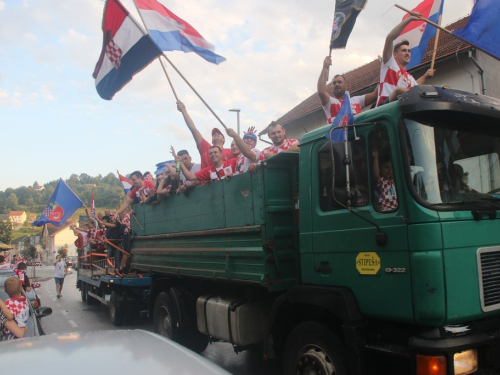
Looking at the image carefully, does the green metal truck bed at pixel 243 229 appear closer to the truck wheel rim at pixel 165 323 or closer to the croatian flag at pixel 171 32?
the truck wheel rim at pixel 165 323

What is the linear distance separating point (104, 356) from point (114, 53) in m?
6.49

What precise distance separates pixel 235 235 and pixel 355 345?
200 cm

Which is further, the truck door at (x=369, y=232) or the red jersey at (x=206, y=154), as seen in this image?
the red jersey at (x=206, y=154)

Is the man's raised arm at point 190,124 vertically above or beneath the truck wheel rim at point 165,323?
above

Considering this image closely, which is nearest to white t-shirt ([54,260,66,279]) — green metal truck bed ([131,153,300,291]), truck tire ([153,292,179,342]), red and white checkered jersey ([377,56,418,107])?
truck tire ([153,292,179,342])

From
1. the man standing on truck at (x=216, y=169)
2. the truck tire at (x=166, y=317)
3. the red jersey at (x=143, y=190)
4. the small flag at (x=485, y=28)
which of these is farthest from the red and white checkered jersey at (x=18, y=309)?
the small flag at (x=485, y=28)

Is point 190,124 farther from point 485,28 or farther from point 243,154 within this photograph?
point 485,28

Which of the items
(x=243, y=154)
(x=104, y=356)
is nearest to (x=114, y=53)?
(x=243, y=154)

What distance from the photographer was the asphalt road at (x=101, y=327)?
6.44 meters

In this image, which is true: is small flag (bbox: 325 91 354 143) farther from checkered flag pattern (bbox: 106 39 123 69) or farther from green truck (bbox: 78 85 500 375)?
checkered flag pattern (bbox: 106 39 123 69)

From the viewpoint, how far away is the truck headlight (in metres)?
3.04

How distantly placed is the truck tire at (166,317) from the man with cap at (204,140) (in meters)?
2.22

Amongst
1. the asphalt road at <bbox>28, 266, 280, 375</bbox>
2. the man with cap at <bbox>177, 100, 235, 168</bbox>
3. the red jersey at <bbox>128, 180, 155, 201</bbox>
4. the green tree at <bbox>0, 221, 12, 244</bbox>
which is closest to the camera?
the asphalt road at <bbox>28, 266, 280, 375</bbox>

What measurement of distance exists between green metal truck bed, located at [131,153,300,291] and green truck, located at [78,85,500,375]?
2 cm
